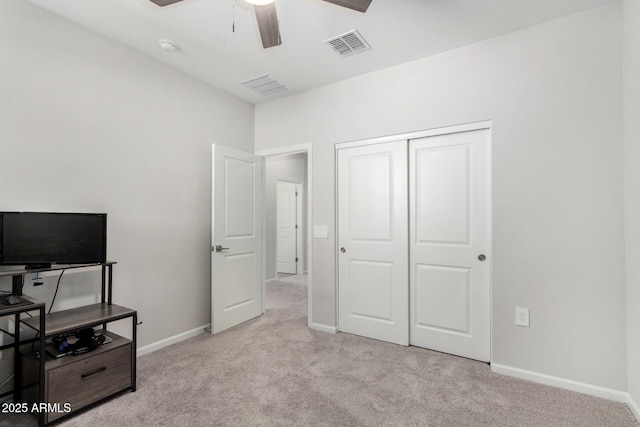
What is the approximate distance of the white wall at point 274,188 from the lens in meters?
6.07

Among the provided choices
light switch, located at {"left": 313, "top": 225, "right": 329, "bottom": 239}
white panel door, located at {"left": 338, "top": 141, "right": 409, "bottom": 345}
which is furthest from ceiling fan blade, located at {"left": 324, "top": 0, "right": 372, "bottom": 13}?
light switch, located at {"left": 313, "top": 225, "right": 329, "bottom": 239}

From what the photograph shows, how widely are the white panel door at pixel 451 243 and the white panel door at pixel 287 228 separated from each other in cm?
406

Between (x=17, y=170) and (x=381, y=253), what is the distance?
2.92 meters

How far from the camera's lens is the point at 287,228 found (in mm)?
6961

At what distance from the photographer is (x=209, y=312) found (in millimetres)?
3523

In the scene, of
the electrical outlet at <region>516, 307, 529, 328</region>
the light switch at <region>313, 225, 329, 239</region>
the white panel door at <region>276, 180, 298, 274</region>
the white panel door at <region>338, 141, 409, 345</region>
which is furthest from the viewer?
the white panel door at <region>276, 180, 298, 274</region>

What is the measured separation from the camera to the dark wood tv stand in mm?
1855

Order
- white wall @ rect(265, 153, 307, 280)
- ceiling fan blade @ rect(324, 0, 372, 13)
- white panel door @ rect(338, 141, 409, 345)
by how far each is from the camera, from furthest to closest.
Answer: white wall @ rect(265, 153, 307, 280) → white panel door @ rect(338, 141, 409, 345) → ceiling fan blade @ rect(324, 0, 372, 13)

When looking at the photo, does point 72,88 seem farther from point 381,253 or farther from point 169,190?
point 381,253

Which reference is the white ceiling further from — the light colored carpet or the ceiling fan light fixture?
the light colored carpet

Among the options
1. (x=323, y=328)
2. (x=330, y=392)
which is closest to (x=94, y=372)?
(x=330, y=392)

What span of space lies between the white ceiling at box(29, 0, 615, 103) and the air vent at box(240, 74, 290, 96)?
0.22m

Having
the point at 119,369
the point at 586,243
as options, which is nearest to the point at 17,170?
the point at 119,369

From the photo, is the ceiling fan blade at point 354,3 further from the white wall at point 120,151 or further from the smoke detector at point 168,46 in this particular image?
the white wall at point 120,151
